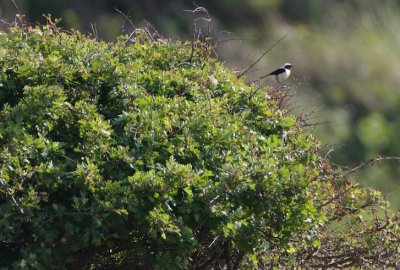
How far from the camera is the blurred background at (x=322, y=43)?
12.4 meters

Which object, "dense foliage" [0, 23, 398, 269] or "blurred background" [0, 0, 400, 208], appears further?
"blurred background" [0, 0, 400, 208]

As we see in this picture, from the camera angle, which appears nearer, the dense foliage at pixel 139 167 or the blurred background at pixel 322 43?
the dense foliage at pixel 139 167

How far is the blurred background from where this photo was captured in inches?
487

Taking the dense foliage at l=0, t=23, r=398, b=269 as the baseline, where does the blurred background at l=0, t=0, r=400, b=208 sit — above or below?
above

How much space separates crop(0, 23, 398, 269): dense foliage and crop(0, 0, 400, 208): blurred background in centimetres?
619

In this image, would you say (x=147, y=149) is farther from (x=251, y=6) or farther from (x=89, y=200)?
(x=251, y=6)

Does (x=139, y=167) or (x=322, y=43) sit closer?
(x=139, y=167)

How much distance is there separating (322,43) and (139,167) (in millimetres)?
10325

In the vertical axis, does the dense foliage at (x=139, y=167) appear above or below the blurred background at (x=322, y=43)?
below

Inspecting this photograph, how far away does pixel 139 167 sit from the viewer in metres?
4.52

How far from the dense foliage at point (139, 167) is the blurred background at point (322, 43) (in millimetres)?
6188

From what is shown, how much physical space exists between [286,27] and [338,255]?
8.99 meters

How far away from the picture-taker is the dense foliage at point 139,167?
4.35 m

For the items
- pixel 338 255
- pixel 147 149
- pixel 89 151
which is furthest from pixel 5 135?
pixel 338 255
